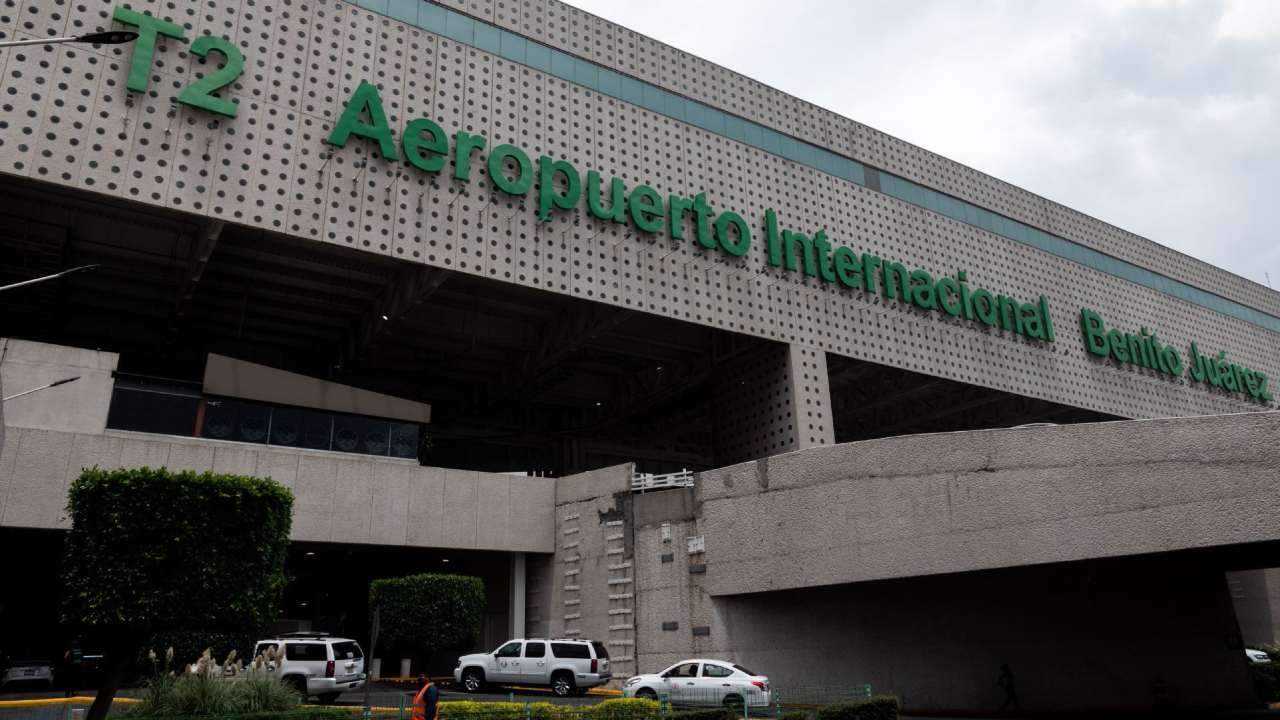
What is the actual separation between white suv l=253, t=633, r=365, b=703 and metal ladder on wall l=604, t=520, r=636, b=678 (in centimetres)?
934

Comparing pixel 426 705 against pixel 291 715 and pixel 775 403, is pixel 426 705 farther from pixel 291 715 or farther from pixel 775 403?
pixel 775 403

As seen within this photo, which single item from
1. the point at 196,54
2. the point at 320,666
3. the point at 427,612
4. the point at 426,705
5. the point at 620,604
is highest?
the point at 196,54

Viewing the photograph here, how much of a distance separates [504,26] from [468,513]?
60.6 ft

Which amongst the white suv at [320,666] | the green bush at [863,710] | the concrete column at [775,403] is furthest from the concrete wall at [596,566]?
the green bush at [863,710]

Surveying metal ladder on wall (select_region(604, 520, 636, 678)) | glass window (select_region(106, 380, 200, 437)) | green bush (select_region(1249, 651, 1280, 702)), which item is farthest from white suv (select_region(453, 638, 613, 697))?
green bush (select_region(1249, 651, 1280, 702))

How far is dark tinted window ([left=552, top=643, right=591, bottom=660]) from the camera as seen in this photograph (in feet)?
83.7

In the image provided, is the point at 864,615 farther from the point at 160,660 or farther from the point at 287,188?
the point at 287,188

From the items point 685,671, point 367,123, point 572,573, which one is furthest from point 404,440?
point 685,671

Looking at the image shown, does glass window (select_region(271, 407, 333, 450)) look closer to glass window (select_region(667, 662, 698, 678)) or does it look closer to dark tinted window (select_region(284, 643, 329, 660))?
dark tinted window (select_region(284, 643, 329, 660))

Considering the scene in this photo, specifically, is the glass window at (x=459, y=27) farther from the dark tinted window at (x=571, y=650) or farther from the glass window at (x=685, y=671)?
the glass window at (x=685, y=671)

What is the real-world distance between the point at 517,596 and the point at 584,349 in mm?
12026

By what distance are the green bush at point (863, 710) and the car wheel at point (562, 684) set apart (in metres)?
9.44

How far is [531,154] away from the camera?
3219 cm

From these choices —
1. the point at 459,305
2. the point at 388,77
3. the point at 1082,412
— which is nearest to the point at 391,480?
the point at 459,305
